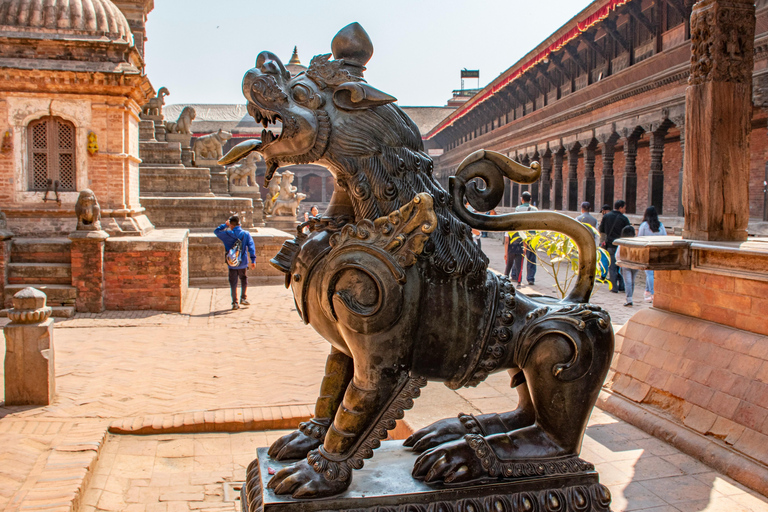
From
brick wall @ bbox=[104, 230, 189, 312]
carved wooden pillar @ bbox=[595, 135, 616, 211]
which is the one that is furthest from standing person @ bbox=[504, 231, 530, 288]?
carved wooden pillar @ bbox=[595, 135, 616, 211]

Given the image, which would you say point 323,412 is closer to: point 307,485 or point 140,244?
point 307,485

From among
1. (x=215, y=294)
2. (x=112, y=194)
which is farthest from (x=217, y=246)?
(x=112, y=194)

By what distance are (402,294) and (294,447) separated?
75 cm

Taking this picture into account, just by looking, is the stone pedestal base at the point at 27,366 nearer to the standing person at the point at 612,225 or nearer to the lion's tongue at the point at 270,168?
the lion's tongue at the point at 270,168

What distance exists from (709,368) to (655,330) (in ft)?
2.07

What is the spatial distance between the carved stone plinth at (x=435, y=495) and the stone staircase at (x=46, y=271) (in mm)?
7802

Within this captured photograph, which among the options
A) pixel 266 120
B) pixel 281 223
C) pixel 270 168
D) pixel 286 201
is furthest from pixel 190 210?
pixel 266 120

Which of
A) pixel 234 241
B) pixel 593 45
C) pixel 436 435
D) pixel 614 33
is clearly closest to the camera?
pixel 436 435

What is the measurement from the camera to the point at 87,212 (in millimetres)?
8844

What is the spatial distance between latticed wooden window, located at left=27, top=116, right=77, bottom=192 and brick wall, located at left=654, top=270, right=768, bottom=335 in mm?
8964

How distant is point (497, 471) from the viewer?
6.37 ft

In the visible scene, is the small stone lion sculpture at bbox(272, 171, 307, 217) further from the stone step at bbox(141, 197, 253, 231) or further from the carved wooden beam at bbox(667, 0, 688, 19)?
the carved wooden beam at bbox(667, 0, 688, 19)

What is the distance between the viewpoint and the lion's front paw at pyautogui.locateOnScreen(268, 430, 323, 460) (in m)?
2.14

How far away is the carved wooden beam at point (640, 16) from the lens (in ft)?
46.1
